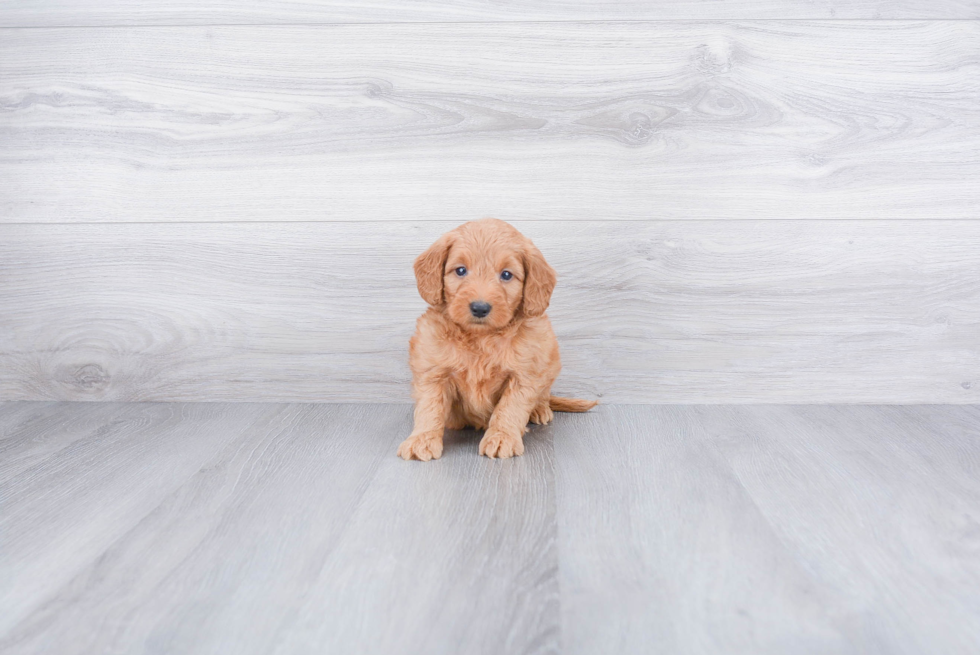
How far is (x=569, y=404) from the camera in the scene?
158cm

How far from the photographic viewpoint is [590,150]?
1.60 meters

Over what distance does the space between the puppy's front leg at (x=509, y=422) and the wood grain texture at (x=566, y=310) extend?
34 centimetres

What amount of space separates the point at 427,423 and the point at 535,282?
33cm

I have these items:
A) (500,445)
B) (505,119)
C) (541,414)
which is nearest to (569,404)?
(541,414)

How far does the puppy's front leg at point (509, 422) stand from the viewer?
4.23 ft

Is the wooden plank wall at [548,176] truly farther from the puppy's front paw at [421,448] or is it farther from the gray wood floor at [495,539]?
the puppy's front paw at [421,448]

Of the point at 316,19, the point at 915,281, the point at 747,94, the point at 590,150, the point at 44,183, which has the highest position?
the point at 316,19

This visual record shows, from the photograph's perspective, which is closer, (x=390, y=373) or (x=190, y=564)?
(x=190, y=564)

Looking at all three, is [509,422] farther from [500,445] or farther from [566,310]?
[566,310]

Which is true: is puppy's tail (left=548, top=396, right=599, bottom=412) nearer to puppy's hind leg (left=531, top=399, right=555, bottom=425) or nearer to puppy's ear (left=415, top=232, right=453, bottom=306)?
puppy's hind leg (left=531, top=399, right=555, bottom=425)

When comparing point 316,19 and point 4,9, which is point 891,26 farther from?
point 4,9

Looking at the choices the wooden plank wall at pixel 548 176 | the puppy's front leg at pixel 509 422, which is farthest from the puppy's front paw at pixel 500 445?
the wooden plank wall at pixel 548 176

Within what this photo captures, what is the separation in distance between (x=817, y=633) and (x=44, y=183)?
1.77m

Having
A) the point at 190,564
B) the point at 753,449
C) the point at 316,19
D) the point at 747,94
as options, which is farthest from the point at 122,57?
the point at 753,449
